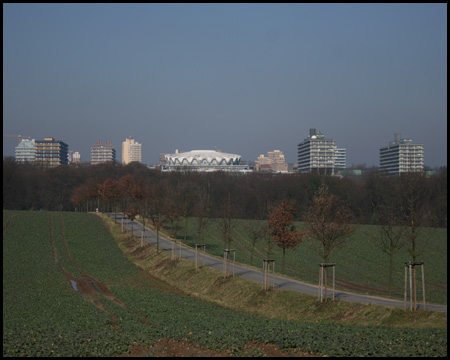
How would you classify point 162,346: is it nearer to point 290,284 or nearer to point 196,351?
point 196,351

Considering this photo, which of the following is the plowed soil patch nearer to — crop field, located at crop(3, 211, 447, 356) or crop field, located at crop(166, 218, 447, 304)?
crop field, located at crop(3, 211, 447, 356)

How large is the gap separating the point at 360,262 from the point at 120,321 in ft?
93.3

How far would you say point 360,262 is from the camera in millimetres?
42438

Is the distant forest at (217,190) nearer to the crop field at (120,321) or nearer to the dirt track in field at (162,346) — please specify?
the crop field at (120,321)

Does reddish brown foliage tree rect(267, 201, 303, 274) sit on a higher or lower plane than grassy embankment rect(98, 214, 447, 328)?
higher

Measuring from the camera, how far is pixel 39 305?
2369 centimetres

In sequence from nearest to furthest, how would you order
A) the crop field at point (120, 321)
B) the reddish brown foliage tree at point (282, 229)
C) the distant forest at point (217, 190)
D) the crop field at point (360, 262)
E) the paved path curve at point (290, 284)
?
1. the crop field at point (120, 321)
2. the paved path curve at point (290, 284)
3. the reddish brown foliage tree at point (282, 229)
4. the crop field at point (360, 262)
5. the distant forest at point (217, 190)

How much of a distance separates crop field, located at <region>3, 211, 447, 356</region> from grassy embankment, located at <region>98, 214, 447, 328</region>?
4.74 feet

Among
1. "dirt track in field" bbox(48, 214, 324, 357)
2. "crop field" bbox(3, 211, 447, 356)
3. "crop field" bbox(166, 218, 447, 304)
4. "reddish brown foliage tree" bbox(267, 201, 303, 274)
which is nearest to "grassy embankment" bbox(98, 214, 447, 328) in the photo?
"crop field" bbox(3, 211, 447, 356)

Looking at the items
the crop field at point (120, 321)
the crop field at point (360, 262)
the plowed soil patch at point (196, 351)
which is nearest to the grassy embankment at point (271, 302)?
the crop field at point (120, 321)

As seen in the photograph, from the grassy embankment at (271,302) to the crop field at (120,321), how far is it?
144cm

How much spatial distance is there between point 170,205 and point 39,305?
22857mm

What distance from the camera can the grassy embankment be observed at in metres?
18.9

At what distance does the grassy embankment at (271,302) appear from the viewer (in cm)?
1893
